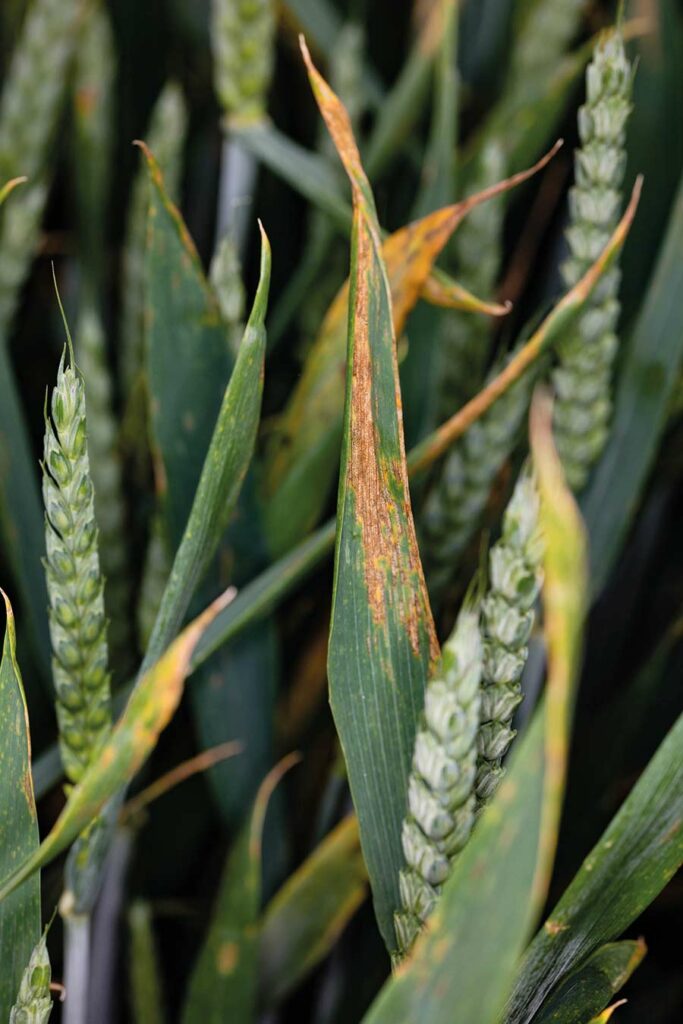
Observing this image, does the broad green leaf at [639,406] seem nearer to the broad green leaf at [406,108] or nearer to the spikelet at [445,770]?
the broad green leaf at [406,108]

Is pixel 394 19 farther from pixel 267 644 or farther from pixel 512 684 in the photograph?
pixel 512 684

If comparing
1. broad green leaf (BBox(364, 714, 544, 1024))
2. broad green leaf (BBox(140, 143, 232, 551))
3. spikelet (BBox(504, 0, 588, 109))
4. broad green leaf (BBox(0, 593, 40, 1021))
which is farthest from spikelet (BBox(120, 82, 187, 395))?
broad green leaf (BBox(364, 714, 544, 1024))

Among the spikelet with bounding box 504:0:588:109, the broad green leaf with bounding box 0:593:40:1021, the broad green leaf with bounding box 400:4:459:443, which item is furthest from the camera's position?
the spikelet with bounding box 504:0:588:109

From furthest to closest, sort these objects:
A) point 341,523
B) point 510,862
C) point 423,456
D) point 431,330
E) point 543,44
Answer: point 543,44, point 431,330, point 423,456, point 341,523, point 510,862

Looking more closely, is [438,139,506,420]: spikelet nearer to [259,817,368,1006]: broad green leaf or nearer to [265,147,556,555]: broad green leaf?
[265,147,556,555]: broad green leaf

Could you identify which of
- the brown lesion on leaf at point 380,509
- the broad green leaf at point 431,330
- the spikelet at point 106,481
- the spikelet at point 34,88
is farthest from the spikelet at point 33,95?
the brown lesion on leaf at point 380,509

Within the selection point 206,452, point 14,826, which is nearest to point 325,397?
point 206,452

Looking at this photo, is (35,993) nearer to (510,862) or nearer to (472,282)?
(510,862)
